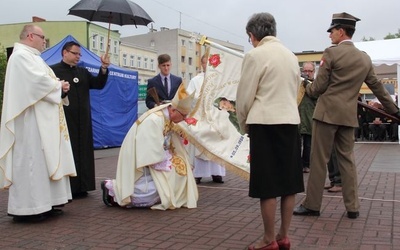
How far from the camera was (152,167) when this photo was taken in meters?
5.51

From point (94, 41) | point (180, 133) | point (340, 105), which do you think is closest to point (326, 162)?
point (340, 105)

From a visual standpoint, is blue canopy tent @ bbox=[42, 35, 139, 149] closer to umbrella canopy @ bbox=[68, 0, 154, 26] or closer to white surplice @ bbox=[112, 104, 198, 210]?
umbrella canopy @ bbox=[68, 0, 154, 26]

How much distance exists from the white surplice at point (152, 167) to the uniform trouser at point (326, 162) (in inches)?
54.1

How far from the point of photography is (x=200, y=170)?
7273mm

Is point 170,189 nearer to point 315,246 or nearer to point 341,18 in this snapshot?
point 315,246

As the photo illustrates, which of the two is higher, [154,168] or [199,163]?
[154,168]

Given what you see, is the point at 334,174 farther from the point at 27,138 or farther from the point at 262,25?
the point at 27,138

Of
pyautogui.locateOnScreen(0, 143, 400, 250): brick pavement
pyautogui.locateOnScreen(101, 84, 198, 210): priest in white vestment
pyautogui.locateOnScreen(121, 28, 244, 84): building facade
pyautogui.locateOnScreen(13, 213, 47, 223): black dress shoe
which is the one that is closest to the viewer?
pyautogui.locateOnScreen(0, 143, 400, 250): brick pavement

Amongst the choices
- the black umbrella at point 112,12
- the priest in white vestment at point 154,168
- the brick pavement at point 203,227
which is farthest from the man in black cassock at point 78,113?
the priest in white vestment at point 154,168

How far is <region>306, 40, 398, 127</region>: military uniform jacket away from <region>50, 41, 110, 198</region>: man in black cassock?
2636 millimetres

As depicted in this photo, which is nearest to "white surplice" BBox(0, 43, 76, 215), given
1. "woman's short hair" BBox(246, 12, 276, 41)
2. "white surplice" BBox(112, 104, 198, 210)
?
"white surplice" BBox(112, 104, 198, 210)

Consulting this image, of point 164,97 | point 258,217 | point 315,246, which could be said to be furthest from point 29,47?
point 315,246

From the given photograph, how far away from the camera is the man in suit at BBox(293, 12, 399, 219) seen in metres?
4.92

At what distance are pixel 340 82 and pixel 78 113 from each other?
10.5ft
